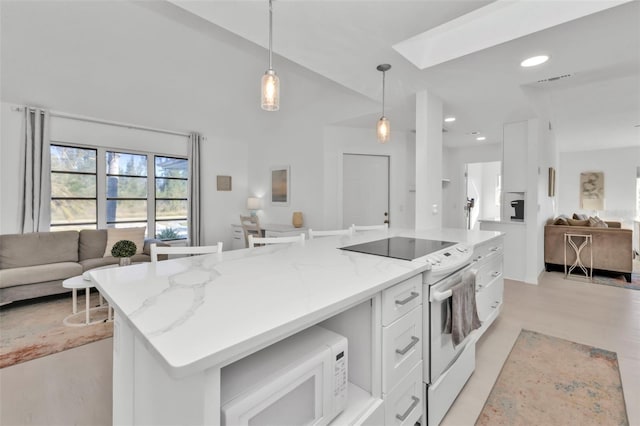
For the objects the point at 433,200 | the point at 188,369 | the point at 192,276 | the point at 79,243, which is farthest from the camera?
the point at 79,243

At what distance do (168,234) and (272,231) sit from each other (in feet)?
6.96

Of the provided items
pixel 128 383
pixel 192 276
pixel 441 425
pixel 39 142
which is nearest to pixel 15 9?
pixel 39 142

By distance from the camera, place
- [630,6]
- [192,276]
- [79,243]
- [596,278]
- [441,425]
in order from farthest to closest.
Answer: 1. [596,278]
2. [79,243]
3. [630,6]
4. [441,425]
5. [192,276]

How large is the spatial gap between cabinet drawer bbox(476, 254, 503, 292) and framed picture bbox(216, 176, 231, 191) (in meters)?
4.87

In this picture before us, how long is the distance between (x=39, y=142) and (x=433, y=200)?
5.22 meters

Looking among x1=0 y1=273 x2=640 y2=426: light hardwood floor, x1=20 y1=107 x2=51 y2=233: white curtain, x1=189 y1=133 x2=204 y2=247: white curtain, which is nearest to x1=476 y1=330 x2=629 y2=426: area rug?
x1=0 y1=273 x2=640 y2=426: light hardwood floor

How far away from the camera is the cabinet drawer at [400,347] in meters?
1.19

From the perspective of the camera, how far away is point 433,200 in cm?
321

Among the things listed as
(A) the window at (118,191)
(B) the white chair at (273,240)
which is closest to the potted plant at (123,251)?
(B) the white chair at (273,240)

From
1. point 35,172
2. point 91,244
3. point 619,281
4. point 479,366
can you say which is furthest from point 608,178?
point 35,172

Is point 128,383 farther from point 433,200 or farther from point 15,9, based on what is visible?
point 15,9

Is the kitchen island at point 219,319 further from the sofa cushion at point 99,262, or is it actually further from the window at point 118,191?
the window at point 118,191

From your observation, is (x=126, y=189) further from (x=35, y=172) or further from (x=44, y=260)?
(x=44, y=260)

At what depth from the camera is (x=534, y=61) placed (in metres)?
2.38
